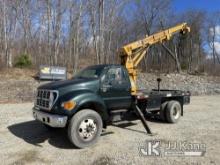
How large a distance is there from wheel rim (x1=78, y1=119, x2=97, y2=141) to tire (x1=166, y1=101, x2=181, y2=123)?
3.40m

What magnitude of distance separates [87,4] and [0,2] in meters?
7.70

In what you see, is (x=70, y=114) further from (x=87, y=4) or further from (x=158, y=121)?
(x=87, y=4)

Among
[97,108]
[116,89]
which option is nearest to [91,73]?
[116,89]

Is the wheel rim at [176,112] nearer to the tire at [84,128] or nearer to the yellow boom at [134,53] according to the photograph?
the yellow boom at [134,53]

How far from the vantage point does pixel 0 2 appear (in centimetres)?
2436

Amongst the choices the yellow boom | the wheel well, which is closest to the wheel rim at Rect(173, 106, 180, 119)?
the yellow boom

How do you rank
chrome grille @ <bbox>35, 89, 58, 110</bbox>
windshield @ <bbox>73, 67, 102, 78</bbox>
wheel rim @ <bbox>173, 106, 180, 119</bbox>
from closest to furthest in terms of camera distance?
chrome grille @ <bbox>35, 89, 58, 110</bbox>, windshield @ <bbox>73, 67, 102, 78</bbox>, wheel rim @ <bbox>173, 106, 180, 119</bbox>

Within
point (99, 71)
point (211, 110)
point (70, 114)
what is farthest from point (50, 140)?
point (211, 110)

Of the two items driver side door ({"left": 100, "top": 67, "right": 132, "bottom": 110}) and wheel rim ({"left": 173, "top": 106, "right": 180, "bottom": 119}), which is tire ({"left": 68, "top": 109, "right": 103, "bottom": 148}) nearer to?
driver side door ({"left": 100, "top": 67, "right": 132, "bottom": 110})

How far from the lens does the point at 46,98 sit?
22.6ft

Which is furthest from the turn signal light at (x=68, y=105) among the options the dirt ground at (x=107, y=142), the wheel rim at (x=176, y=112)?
the wheel rim at (x=176, y=112)

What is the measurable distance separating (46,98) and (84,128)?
1220mm

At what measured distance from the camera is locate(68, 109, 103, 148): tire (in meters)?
6.54

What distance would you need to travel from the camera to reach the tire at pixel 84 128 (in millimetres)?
6539
